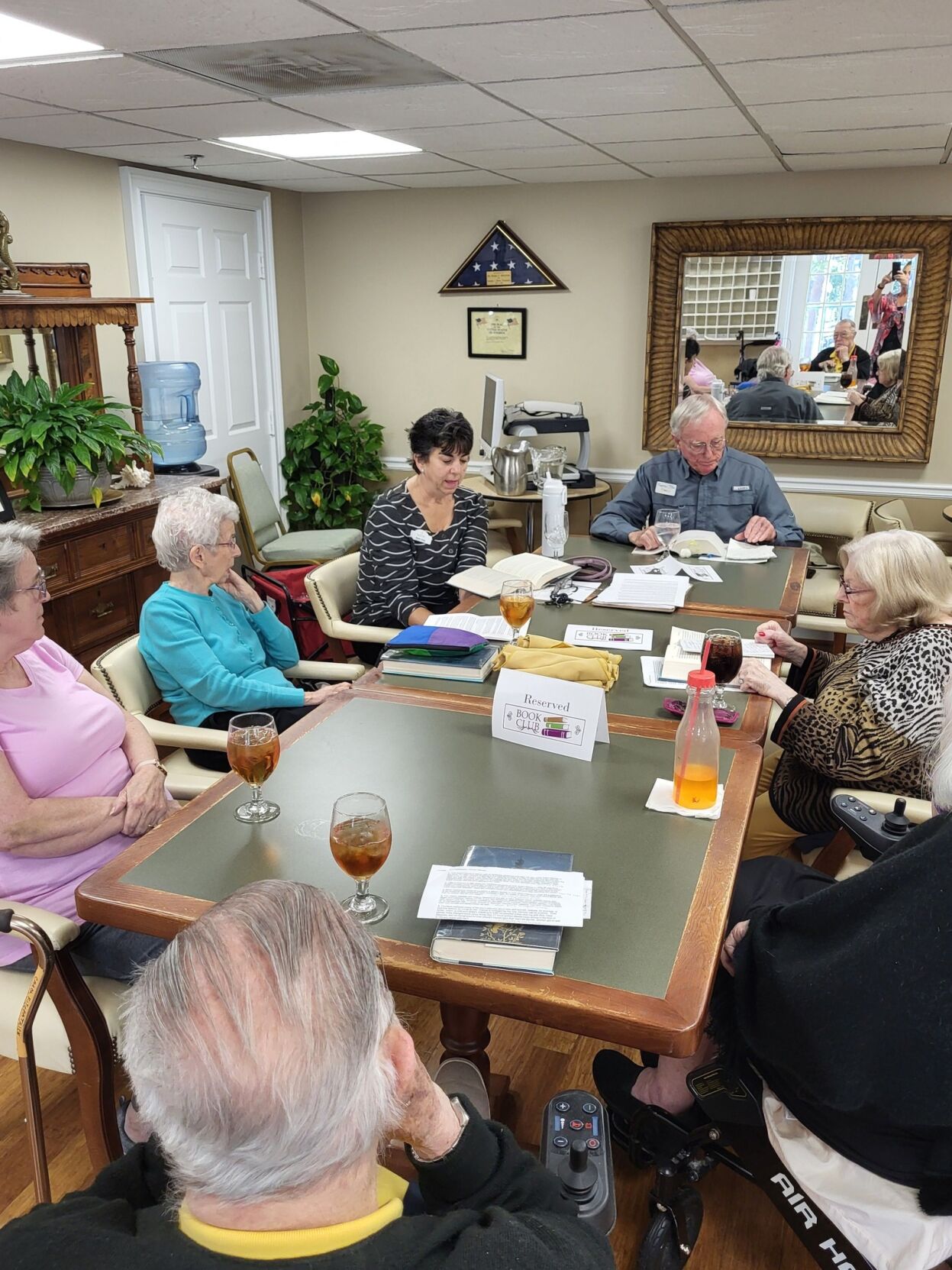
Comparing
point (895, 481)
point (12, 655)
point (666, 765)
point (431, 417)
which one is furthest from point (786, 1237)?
point (895, 481)

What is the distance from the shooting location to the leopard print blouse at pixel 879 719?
79.2 inches

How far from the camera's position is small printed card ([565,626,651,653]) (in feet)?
8.05

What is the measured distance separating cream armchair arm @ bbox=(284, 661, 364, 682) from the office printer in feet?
8.85

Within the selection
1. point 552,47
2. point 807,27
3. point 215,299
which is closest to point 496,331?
point 215,299

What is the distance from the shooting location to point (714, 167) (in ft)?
15.6

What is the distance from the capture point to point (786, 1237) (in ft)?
5.68

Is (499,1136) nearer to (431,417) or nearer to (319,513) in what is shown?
(431,417)

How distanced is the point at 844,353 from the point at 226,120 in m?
3.45

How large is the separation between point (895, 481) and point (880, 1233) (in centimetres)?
470

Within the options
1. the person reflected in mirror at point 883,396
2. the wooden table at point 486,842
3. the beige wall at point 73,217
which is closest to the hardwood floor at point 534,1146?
the wooden table at point 486,842

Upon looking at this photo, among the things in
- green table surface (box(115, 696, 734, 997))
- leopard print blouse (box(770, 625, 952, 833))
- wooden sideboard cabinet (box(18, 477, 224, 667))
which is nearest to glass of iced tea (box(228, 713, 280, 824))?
green table surface (box(115, 696, 734, 997))

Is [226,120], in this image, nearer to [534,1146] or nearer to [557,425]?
[557,425]

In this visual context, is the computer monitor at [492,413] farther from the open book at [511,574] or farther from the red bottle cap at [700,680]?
the red bottle cap at [700,680]

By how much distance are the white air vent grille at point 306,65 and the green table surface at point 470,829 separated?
176cm
